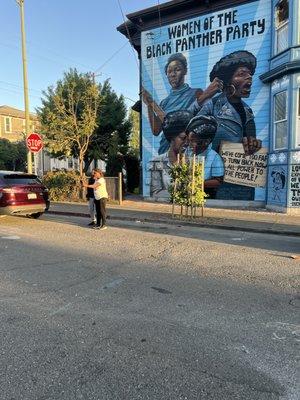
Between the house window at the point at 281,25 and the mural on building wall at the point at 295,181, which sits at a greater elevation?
the house window at the point at 281,25

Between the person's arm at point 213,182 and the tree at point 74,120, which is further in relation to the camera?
the tree at point 74,120

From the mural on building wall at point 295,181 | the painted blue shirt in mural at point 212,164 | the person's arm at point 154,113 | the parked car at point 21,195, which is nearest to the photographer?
the parked car at point 21,195

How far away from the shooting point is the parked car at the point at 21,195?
452 inches

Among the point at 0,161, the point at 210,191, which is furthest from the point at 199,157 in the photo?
the point at 0,161

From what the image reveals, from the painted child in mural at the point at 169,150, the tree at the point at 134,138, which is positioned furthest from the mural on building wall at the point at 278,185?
the tree at the point at 134,138

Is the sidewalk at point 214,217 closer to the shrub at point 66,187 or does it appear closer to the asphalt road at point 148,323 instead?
the shrub at point 66,187

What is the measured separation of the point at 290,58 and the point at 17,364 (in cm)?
1331

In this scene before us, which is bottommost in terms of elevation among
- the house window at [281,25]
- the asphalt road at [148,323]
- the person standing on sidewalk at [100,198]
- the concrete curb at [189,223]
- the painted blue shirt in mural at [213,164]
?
the asphalt road at [148,323]

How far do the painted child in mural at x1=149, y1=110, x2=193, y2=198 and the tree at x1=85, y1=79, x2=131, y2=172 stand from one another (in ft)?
16.4

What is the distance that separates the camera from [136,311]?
475 cm

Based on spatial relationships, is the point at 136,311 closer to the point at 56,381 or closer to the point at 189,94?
the point at 56,381

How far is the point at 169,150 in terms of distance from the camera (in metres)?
18.1

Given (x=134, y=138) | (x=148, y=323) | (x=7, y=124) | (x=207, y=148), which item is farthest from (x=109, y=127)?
(x=7, y=124)

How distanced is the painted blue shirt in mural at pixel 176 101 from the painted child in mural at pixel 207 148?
33.6 inches
